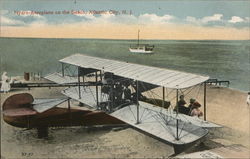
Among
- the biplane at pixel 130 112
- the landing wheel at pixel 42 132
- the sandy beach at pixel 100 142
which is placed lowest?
the sandy beach at pixel 100 142

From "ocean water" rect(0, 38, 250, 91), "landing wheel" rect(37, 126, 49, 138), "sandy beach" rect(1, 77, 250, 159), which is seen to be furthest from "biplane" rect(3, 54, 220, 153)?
"ocean water" rect(0, 38, 250, 91)

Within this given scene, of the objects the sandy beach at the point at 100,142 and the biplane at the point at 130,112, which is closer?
the biplane at the point at 130,112

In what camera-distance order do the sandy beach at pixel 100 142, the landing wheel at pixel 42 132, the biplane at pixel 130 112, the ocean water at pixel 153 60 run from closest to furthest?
the biplane at pixel 130 112
the sandy beach at pixel 100 142
the landing wheel at pixel 42 132
the ocean water at pixel 153 60

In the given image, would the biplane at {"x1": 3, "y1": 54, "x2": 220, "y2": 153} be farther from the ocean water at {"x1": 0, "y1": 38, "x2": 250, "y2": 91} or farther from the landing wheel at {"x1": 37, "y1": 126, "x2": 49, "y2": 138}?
the ocean water at {"x1": 0, "y1": 38, "x2": 250, "y2": 91}

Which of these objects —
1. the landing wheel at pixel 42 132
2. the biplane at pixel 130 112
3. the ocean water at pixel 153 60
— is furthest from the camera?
the ocean water at pixel 153 60

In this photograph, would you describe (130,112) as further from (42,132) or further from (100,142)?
(42,132)

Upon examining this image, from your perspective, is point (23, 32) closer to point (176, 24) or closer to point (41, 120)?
point (41, 120)

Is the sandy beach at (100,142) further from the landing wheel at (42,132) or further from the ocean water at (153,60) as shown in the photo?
the ocean water at (153,60)

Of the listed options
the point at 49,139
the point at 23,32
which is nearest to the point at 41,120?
the point at 49,139

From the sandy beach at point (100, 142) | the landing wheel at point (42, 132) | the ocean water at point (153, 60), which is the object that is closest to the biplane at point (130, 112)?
the landing wheel at point (42, 132)

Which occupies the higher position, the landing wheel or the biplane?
the biplane

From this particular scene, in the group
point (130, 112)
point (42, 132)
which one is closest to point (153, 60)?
point (130, 112)
